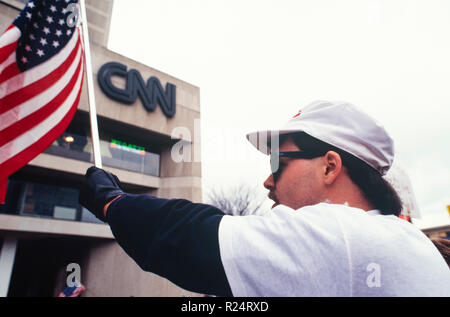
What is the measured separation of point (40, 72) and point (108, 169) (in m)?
10.8

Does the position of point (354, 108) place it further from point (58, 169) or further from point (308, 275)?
point (58, 169)

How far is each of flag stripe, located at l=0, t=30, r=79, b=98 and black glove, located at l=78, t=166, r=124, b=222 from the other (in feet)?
4.65

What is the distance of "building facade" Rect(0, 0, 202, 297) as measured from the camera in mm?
11391

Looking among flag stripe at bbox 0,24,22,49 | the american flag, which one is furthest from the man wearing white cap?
flag stripe at bbox 0,24,22,49

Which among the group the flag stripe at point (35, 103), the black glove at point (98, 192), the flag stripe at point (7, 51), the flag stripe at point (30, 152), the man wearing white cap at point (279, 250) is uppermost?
the flag stripe at point (7, 51)

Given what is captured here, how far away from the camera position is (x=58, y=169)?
1153 cm

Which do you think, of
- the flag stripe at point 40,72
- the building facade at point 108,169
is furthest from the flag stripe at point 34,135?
the building facade at point 108,169

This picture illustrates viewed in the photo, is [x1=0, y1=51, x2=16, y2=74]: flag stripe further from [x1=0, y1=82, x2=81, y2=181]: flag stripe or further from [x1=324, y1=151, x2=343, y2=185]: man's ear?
[x1=324, y1=151, x2=343, y2=185]: man's ear

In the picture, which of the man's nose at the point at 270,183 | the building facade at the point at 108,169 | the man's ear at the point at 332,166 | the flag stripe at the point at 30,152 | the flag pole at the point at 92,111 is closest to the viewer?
the man's ear at the point at 332,166

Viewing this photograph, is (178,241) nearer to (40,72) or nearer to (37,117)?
(37,117)

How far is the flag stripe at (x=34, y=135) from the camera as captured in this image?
7.14 feet

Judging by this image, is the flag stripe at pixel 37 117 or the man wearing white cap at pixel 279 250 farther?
the flag stripe at pixel 37 117

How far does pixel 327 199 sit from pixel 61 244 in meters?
15.2

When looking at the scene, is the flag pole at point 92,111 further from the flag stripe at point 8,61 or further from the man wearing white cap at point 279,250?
the man wearing white cap at point 279,250
